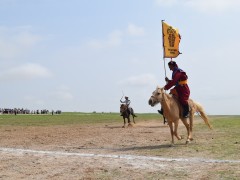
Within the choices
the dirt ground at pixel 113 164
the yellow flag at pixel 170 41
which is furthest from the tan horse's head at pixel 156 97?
the yellow flag at pixel 170 41

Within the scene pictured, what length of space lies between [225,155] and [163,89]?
4.06 meters

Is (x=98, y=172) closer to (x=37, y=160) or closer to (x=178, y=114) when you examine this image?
(x=37, y=160)

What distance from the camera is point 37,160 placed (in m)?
11.5

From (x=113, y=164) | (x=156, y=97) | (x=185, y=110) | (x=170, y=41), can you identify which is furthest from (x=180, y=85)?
(x=113, y=164)

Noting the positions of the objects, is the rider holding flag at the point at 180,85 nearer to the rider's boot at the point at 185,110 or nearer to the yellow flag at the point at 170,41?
the rider's boot at the point at 185,110

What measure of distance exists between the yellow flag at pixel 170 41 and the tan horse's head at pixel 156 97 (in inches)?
107

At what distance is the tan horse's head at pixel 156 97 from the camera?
14702 millimetres

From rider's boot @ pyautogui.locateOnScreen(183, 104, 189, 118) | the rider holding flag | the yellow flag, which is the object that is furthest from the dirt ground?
the yellow flag

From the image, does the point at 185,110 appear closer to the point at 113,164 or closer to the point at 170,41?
the point at 170,41

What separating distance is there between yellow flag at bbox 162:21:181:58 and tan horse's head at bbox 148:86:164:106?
8.95 ft

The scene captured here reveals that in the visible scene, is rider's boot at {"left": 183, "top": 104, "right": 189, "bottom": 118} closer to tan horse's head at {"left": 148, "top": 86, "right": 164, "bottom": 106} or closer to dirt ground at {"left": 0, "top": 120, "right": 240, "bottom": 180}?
tan horse's head at {"left": 148, "top": 86, "right": 164, "bottom": 106}

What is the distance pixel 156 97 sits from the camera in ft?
48.5

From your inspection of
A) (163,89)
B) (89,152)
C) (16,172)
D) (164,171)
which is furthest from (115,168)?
(163,89)

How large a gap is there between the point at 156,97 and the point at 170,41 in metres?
3.44
